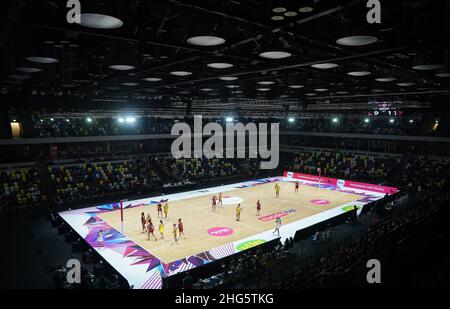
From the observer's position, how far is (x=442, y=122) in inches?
1511

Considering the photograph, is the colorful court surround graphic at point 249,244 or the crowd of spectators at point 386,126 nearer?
the colorful court surround graphic at point 249,244

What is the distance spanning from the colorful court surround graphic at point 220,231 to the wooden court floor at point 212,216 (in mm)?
315

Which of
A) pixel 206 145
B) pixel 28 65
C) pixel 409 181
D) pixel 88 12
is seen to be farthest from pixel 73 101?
pixel 409 181

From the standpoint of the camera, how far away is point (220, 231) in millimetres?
20609

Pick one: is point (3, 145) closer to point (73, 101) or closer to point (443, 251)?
point (73, 101)

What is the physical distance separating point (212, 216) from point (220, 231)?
366 centimetres

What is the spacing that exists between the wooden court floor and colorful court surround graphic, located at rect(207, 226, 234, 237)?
1.03 ft

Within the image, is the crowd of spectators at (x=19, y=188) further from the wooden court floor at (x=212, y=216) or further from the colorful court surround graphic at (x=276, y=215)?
the colorful court surround graphic at (x=276, y=215)

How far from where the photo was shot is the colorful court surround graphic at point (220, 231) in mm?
20047

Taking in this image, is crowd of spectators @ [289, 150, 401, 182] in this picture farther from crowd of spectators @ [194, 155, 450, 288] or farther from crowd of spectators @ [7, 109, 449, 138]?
crowd of spectators @ [194, 155, 450, 288]

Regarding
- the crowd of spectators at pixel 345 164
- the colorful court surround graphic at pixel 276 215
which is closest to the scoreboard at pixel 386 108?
the crowd of spectators at pixel 345 164

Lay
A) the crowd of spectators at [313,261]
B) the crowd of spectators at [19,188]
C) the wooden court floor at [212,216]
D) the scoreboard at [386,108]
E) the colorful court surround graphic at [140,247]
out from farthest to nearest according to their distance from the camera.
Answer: the crowd of spectators at [19,188] → the scoreboard at [386,108] → the wooden court floor at [212,216] → the colorful court surround graphic at [140,247] → the crowd of spectators at [313,261]

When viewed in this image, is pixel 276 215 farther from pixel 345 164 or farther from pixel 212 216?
pixel 345 164
